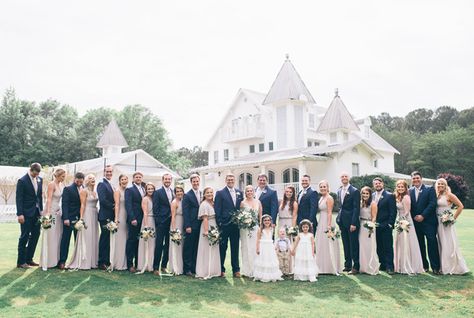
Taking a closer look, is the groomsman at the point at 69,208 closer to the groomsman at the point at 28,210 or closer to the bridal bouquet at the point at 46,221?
the bridal bouquet at the point at 46,221

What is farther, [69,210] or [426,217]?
[69,210]

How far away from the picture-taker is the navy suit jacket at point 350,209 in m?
9.40

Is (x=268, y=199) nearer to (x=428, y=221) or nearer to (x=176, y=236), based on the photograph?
(x=176, y=236)

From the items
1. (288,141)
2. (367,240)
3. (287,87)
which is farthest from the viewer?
(287,87)

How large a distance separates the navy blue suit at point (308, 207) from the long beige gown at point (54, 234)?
5.34 m

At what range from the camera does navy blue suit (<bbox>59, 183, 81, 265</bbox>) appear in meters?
9.52

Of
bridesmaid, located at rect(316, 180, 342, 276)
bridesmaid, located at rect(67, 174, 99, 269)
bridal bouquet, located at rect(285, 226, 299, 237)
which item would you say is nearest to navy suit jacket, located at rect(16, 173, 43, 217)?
bridesmaid, located at rect(67, 174, 99, 269)

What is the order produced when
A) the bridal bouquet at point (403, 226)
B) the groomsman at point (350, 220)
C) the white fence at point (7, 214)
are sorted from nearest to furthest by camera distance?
the bridal bouquet at point (403, 226), the groomsman at point (350, 220), the white fence at point (7, 214)

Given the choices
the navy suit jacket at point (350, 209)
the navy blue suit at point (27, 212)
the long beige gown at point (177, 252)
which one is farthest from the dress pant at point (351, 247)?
the navy blue suit at point (27, 212)

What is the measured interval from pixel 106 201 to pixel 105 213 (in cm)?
28

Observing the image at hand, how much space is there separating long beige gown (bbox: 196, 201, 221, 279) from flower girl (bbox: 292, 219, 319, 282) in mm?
1595

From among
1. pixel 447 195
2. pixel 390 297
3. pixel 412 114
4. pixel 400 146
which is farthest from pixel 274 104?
pixel 412 114

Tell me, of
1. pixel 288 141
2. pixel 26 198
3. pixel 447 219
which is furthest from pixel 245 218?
pixel 288 141

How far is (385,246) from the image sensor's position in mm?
9555
